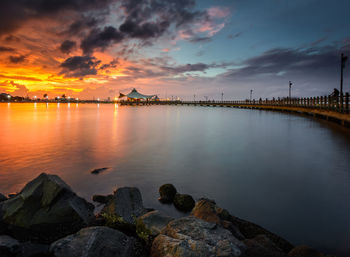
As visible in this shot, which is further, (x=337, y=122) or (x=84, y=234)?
(x=337, y=122)

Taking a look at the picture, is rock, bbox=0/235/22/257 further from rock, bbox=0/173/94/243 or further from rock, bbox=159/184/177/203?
rock, bbox=159/184/177/203

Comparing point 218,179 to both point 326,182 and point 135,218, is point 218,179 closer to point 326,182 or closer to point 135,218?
point 326,182

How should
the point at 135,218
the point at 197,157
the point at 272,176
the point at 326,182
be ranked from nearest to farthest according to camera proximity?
the point at 135,218 < the point at 326,182 < the point at 272,176 < the point at 197,157

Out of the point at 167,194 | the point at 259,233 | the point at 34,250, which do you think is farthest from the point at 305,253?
the point at 34,250

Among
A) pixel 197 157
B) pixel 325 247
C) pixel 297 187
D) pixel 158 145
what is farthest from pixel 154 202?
pixel 158 145

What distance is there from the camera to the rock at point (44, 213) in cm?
483

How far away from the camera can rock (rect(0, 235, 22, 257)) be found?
3.88 meters

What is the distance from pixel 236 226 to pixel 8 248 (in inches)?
187

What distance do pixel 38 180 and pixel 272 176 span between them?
9.28 meters

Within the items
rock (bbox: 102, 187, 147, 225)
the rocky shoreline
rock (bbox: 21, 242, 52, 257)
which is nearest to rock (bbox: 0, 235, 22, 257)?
the rocky shoreline

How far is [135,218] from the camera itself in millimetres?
5184

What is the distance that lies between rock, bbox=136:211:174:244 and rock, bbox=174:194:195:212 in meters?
1.86

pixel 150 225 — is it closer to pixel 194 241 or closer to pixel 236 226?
pixel 194 241

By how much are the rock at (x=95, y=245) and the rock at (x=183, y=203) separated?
2910 mm
